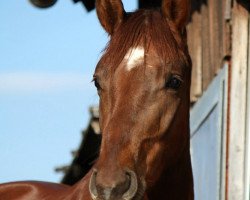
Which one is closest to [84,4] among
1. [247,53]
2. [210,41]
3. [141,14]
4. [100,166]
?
[210,41]

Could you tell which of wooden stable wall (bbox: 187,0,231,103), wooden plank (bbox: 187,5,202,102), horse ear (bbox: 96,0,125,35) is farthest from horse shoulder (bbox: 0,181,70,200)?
wooden plank (bbox: 187,5,202,102)

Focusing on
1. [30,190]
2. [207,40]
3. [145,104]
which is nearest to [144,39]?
[145,104]

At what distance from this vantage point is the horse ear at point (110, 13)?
716 centimetres

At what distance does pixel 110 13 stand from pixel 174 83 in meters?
0.66

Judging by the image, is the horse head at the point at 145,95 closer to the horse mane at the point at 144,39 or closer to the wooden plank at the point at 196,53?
the horse mane at the point at 144,39

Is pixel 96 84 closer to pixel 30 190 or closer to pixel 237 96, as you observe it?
pixel 30 190

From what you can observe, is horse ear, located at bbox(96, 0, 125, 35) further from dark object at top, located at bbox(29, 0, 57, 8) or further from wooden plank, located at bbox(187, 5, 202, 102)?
wooden plank, located at bbox(187, 5, 202, 102)

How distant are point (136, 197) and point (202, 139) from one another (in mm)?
5339

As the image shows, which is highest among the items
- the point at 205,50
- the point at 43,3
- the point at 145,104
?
the point at 145,104

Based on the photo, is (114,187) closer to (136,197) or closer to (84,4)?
(136,197)

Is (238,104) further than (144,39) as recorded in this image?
Yes

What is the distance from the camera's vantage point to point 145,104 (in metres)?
6.70

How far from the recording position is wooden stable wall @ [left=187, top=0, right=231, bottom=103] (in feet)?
36.8

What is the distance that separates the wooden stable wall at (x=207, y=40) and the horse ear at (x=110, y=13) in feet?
11.0
